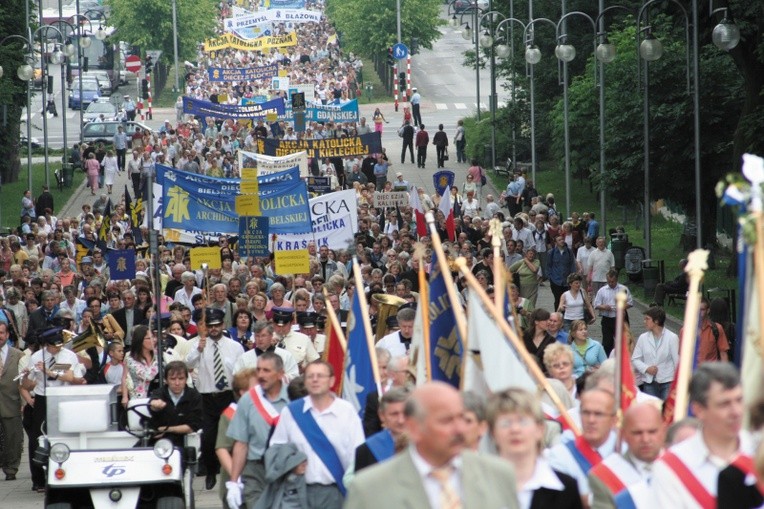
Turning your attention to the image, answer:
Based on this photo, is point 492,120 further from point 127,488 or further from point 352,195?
point 127,488

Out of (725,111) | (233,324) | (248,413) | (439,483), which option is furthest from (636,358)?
(725,111)

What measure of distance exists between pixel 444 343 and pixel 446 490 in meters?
4.59

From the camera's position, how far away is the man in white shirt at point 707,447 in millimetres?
7172

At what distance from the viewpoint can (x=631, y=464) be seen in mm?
8094

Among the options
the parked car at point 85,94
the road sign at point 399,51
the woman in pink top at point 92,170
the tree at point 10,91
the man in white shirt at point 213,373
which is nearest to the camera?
the man in white shirt at point 213,373

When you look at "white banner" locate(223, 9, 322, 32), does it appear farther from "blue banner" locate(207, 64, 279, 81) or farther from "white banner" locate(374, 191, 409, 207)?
"white banner" locate(374, 191, 409, 207)

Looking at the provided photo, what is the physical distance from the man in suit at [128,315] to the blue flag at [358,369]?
9347 millimetres

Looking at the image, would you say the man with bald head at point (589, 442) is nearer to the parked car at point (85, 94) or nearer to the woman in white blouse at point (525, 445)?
the woman in white blouse at point (525, 445)

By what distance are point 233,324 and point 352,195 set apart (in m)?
8.74

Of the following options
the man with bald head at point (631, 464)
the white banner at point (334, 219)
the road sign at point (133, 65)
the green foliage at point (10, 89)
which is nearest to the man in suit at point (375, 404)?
the man with bald head at point (631, 464)

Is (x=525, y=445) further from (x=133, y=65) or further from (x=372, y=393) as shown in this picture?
(x=133, y=65)

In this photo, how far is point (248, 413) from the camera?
37.5 ft

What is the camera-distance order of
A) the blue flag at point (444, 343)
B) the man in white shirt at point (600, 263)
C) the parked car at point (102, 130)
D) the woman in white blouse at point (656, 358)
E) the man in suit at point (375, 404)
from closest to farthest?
the blue flag at point (444, 343) → the man in suit at point (375, 404) → the woman in white blouse at point (656, 358) → the man in white shirt at point (600, 263) → the parked car at point (102, 130)

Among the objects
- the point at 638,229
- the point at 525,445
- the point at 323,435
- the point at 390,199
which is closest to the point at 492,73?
the point at 638,229
